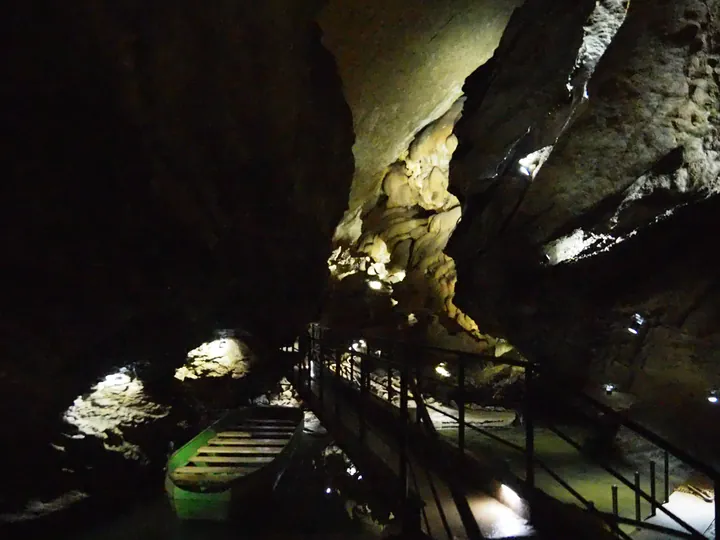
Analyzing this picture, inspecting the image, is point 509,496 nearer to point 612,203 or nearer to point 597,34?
point 612,203

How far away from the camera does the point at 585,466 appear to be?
7020mm

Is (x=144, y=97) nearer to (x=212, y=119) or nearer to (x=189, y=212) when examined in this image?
(x=212, y=119)

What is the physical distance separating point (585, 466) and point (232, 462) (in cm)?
509

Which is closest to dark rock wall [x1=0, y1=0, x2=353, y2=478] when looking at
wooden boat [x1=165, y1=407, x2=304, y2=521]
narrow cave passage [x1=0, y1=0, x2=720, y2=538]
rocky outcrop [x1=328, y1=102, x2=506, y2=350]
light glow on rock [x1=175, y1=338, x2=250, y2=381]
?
narrow cave passage [x1=0, y1=0, x2=720, y2=538]

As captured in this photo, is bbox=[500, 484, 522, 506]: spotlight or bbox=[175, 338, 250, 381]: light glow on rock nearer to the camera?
bbox=[500, 484, 522, 506]: spotlight

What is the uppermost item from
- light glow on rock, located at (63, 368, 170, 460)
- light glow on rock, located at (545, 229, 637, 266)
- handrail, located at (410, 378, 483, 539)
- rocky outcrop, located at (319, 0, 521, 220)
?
rocky outcrop, located at (319, 0, 521, 220)

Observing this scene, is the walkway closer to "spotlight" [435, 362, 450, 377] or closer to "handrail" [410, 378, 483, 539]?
"handrail" [410, 378, 483, 539]

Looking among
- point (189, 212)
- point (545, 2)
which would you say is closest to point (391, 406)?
point (189, 212)

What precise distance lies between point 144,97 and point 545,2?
620 cm

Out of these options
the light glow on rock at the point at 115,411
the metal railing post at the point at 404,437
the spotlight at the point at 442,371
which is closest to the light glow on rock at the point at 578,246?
the metal railing post at the point at 404,437

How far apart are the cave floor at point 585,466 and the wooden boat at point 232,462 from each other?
8.59 ft

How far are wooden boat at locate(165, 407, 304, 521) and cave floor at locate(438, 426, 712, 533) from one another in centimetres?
262

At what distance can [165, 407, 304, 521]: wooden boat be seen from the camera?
6504 millimetres

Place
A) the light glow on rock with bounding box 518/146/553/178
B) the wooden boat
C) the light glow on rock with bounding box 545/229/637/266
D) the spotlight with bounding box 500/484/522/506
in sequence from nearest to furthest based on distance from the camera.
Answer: the spotlight with bounding box 500/484/522/506 → the wooden boat → the light glow on rock with bounding box 545/229/637/266 → the light glow on rock with bounding box 518/146/553/178
